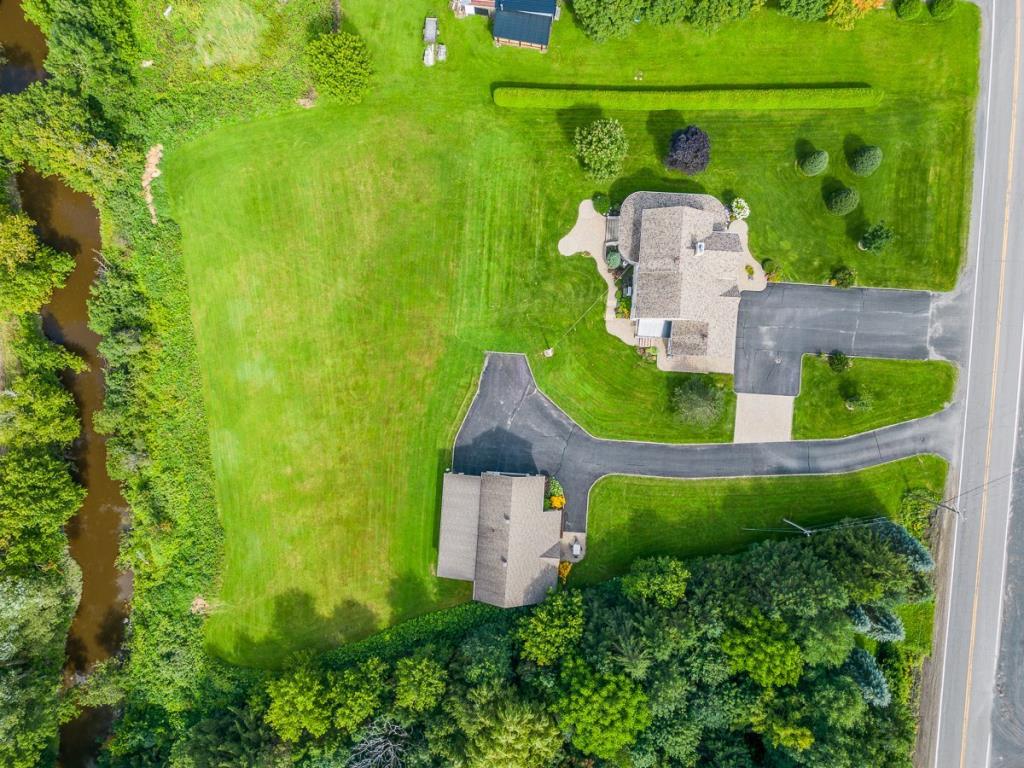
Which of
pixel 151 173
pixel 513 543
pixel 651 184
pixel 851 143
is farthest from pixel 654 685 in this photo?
pixel 151 173

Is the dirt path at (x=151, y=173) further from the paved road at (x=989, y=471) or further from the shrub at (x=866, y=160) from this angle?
the paved road at (x=989, y=471)

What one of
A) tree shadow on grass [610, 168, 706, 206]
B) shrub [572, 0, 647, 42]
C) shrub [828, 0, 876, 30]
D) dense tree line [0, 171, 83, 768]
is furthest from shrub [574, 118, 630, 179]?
dense tree line [0, 171, 83, 768]

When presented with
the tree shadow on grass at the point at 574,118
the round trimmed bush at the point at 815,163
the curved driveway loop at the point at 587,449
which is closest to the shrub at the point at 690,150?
the tree shadow on grass at the point at 574,118

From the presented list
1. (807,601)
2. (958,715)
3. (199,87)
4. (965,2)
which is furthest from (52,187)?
(958,715)

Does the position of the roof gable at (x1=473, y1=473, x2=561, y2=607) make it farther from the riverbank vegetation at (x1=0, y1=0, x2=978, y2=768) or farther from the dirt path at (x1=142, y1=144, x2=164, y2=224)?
the dirt path at (x1=142, y1=144, x2=164, y2=224)

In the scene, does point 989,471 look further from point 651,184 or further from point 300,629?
point 300,629
